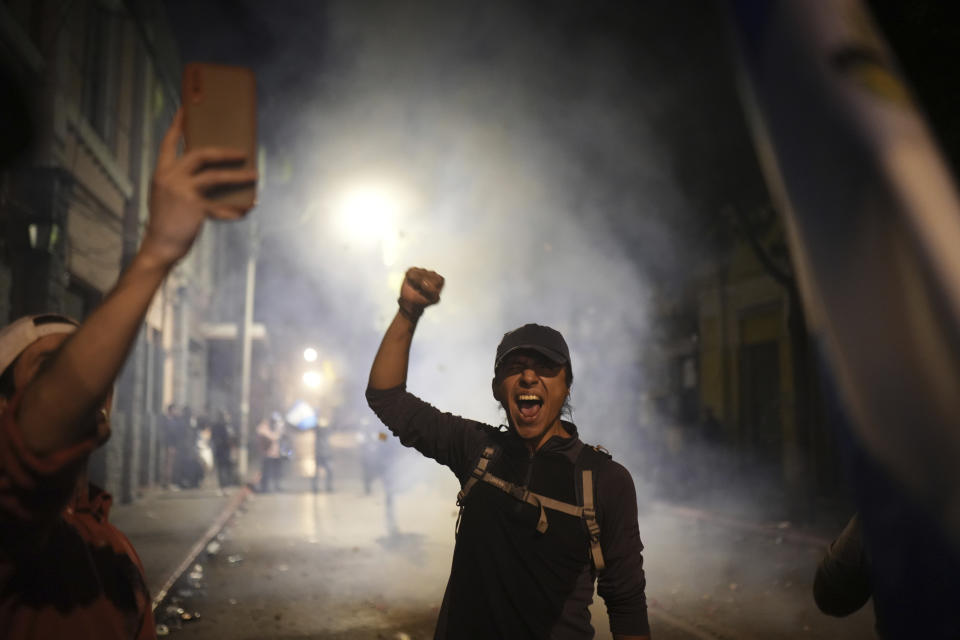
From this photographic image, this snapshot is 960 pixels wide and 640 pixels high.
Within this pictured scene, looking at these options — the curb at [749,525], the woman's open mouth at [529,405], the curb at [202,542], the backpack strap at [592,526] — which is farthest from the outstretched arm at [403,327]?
the curb at [749,525]

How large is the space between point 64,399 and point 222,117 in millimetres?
467

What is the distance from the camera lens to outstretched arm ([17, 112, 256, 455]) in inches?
40.7

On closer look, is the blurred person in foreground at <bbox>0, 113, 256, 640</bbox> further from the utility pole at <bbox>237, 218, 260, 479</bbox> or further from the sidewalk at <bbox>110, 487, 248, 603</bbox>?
the utility pole at <bbox>237, 218, 260, 479</bbox>

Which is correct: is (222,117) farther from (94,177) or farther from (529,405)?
(94,177)

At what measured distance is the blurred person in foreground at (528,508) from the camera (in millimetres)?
2125

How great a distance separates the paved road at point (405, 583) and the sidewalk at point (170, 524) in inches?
11.7

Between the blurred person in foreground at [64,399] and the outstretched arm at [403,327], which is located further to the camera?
the outstretched arm at [403,327]

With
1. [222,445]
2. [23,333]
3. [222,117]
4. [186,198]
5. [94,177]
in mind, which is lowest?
[222,445]

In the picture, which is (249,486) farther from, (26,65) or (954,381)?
(954,381)

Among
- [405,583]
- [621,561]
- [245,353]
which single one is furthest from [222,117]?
[245,353]

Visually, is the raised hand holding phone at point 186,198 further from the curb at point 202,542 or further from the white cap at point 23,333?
the curb at point 202,542

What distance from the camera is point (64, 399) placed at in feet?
3.41

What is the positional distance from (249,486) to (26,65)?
1130 centimetres

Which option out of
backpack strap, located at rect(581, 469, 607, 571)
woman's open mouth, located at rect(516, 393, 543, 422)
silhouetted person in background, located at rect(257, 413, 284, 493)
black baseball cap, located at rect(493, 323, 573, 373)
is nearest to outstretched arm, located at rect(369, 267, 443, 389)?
black baseball cap, located at rect(493, 323, 573, 373)
